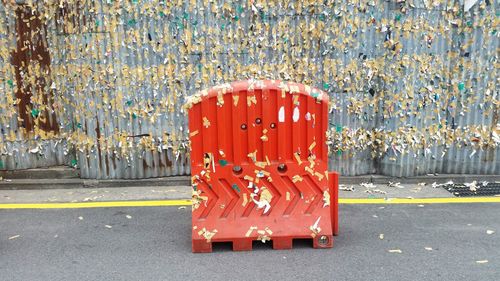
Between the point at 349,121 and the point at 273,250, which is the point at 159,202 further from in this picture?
the point at 349,121

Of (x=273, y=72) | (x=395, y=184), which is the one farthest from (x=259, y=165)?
(x=395, y=184)

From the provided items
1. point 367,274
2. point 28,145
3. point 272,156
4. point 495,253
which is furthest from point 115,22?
point 495,253

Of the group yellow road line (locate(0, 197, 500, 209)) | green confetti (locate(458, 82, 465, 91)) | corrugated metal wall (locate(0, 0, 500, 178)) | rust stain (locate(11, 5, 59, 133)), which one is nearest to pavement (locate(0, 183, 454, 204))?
yellow road line (locate(0, 197, 500, 209))

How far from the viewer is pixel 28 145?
5.73 metres

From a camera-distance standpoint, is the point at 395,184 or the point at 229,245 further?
the point at 395,184

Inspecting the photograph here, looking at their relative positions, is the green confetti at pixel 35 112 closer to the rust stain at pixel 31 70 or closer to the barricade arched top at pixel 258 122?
the rust stain at pixel 31 70

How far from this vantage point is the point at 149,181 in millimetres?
5660

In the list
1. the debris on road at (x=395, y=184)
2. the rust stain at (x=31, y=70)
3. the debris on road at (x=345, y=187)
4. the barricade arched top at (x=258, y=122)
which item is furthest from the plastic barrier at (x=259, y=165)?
the rust stain at (x=31, y=70)

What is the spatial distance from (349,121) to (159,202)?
8.05 ft

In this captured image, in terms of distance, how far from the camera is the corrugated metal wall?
5.32m

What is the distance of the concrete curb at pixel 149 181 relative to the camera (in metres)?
5.65

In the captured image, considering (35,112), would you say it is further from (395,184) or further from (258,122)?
(395,184)

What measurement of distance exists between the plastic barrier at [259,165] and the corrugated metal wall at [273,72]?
180 centimetres

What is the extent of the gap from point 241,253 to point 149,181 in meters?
2.23
